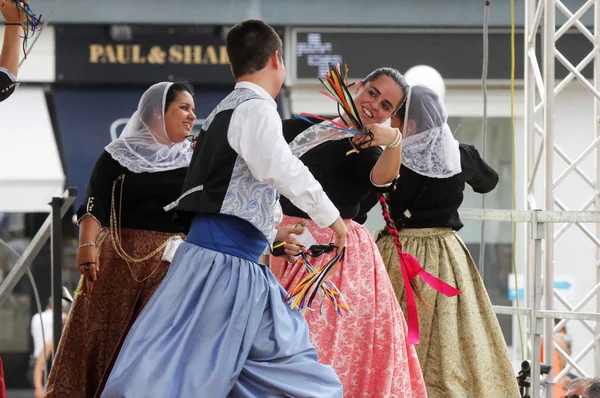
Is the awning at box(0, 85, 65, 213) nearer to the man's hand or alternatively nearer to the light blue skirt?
the man's hand

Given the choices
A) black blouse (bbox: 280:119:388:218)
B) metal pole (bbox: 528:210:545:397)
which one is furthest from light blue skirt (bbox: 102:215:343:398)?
metal pole (bbox: 528:210:545:397)

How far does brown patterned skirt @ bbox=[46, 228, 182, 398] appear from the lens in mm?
4406

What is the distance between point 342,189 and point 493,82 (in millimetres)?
6953

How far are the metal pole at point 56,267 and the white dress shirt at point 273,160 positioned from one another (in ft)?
6.55

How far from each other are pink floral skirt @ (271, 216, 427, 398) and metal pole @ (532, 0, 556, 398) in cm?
178

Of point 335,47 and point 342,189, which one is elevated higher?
point 335,47

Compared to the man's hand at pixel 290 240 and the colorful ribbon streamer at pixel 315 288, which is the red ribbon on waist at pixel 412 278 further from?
the man's hand at pixel 290 240

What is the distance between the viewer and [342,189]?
12.1 ft

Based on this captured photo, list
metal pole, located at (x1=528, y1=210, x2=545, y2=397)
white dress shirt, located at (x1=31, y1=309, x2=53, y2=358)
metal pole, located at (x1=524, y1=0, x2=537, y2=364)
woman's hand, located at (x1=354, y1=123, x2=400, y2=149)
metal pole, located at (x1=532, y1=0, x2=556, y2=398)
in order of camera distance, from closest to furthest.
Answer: woman's hand, located at (x1=354, y1=123, x2=400, y2=149), metal pole, located at (x1=528, y1=210, x2=545, y2=397), metal pole, located at (x1=532, y1=0, x2=556, y2=398), metal pole, located at (x1=524, y1=0, x2=537, y2=364), white dress shirt, located at (x1=31, y1=309, x2=53, y2=358)

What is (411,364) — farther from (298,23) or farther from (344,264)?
(298,23)

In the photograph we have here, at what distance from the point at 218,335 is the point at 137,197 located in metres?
1.73

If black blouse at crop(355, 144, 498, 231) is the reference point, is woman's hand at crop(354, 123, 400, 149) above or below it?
above

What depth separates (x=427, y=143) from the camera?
4.12m

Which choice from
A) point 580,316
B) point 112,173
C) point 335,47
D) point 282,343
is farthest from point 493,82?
point 282,343
